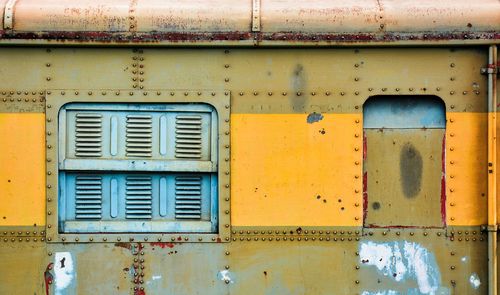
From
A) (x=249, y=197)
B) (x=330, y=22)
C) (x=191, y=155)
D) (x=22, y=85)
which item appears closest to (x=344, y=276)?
(x=249, y=197)

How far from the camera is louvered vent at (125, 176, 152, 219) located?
17.4 feet

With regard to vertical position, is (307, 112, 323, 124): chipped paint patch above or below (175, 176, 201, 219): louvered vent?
above

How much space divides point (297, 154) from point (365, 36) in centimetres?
87

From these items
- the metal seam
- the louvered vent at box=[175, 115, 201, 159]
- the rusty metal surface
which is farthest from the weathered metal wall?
the metal seam

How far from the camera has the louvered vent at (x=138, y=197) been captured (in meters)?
5.30

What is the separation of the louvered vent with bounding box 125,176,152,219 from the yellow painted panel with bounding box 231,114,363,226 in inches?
22.2

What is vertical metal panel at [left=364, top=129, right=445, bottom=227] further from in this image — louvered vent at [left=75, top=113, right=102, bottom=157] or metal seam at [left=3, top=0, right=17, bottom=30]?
metal seam at [left=3, top=0, right=17, bottom=30]

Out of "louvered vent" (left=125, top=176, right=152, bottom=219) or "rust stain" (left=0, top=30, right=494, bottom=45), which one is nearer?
"rust stain" (left=0, top=30, right=494, bottom=45)

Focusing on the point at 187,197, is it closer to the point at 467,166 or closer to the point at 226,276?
the point at 226,276

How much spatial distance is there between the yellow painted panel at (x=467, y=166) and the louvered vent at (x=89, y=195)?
227 cm

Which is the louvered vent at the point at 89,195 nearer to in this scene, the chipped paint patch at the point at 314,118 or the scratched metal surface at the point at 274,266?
the scratched metal surface at the point at 274,266

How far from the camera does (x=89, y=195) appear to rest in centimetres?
529

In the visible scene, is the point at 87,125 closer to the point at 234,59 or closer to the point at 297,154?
the point at 234,59

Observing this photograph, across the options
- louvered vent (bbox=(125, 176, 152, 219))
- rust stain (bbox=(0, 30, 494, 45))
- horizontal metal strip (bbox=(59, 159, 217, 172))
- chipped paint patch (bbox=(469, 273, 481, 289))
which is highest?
rust stain (bbox=(0, 30, 494, 45))
